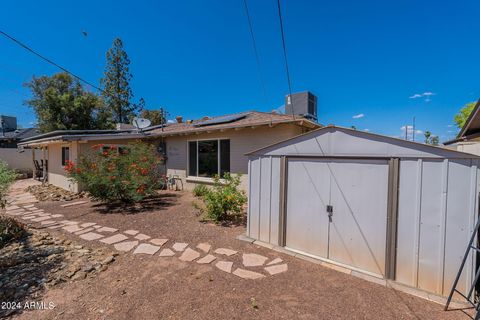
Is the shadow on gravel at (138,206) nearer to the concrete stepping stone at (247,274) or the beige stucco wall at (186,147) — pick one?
the beige stucco wall at (186,147)

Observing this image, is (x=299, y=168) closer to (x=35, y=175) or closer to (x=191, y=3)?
(x=191, y=3)

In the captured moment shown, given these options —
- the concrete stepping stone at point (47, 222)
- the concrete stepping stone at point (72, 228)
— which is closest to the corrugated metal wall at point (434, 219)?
the concrete stepping stone at point (72, 228)

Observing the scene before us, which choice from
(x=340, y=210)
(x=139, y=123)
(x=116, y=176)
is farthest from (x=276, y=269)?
(x=139, y=123)

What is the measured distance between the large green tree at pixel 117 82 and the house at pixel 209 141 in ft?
40.0

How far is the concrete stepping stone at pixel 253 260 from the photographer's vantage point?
3531mm

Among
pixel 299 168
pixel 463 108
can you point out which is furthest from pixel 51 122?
pixel 463 108

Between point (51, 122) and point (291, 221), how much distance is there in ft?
77.7

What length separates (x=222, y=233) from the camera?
4918mm

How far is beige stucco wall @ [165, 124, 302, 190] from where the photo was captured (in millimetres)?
7293

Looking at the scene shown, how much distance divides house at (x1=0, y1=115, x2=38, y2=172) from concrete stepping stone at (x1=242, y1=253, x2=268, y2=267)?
58.5ft

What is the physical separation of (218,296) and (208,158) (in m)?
6.69

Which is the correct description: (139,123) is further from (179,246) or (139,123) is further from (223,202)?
(179,246)

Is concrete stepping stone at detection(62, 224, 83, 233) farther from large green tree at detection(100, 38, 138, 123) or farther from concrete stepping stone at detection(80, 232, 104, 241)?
large green tree at detection(100, 38, 138, 123)

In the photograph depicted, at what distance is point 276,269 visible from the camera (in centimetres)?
338
